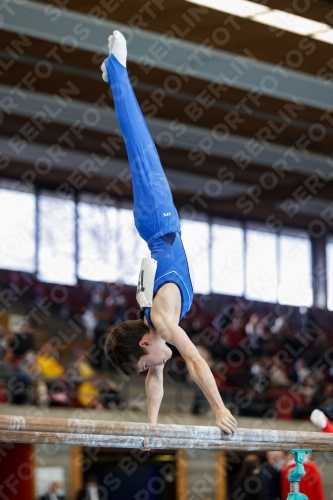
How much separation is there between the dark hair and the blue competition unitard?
0.24 m

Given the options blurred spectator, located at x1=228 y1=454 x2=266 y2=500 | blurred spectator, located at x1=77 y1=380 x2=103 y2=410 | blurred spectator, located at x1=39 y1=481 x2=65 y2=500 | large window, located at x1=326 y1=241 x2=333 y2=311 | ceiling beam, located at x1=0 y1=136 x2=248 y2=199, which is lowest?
blurred spectator, located at x1=39 y1=481 x2=65 y2=500

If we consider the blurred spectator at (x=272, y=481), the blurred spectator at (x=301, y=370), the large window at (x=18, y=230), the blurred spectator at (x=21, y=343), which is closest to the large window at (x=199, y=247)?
the large window at (x=18, y=230)

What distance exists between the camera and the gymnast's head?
430 centimetres

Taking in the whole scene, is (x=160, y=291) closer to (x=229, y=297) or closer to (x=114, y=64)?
(x=114, y=64)

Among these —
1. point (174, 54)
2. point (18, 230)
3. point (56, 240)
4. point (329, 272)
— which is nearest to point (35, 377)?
point (174, 54)

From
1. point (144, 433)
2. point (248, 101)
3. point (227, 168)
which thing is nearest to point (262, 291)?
point (227, 168)

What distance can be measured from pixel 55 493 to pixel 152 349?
5999 millimetres

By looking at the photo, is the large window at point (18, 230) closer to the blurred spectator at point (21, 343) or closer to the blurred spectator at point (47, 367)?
the blurred spectator at point (47, 367)

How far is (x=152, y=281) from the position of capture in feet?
14.4

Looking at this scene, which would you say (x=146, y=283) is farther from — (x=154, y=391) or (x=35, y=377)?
(x=35, y=377)

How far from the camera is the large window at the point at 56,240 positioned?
51.0 ft

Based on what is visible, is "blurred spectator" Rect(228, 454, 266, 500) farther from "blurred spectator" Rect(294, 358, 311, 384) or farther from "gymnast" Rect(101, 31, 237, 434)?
"blurred spectator" Rect(294, 358, 311, 384)

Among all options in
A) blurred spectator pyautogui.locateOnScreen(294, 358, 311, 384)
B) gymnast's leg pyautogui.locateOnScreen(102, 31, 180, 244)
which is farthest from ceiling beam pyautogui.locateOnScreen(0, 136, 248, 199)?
gymnast's leg pyautogui.locateOnScreen(102, 31, 180, 244)

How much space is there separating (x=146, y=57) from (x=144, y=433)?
Answer: 8.30 metres
